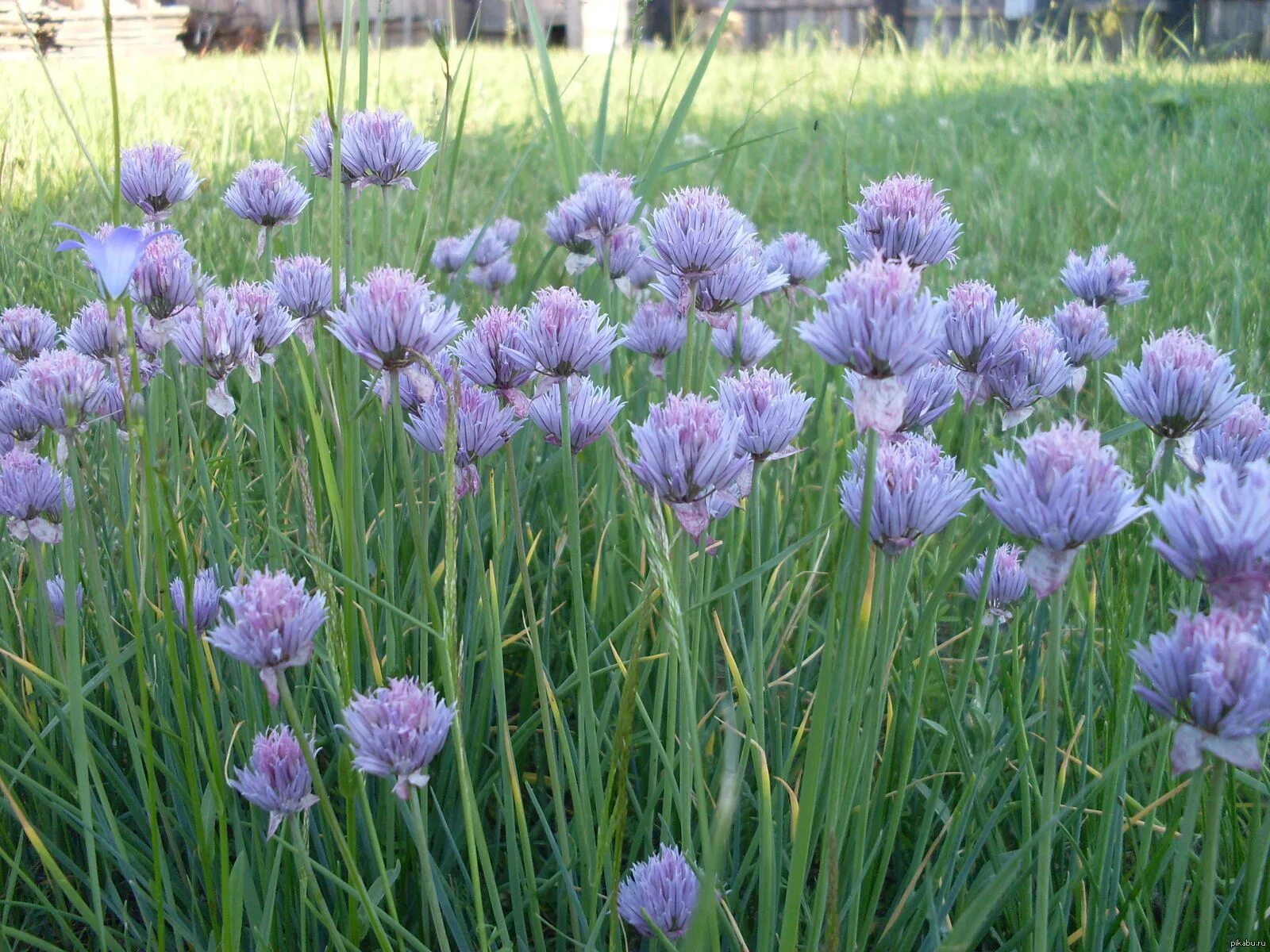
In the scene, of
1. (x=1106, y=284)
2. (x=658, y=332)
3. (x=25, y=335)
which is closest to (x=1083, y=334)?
(x=1106, y=284)

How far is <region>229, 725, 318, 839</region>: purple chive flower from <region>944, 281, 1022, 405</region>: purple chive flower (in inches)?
22.8

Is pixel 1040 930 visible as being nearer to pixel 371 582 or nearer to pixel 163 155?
pixel 371 582

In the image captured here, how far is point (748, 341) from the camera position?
1.32m

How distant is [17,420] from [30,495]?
0.12m

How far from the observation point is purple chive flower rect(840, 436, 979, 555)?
677 millimetres

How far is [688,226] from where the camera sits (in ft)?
2.85

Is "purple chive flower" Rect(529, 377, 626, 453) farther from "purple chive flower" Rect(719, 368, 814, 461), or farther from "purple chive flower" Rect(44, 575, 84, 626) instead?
"purple chive flower" Rect(44, 575, 84, 626)

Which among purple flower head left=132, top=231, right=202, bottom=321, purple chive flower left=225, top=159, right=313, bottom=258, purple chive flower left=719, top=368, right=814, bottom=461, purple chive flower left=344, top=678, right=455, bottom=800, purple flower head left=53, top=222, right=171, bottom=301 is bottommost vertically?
purple chive flower left=344, top=678, right=455, bottom=800

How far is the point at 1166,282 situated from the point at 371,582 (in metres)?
2.09

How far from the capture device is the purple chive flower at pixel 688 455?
2.19 ft

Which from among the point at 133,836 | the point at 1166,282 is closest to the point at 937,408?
the point at 133,836

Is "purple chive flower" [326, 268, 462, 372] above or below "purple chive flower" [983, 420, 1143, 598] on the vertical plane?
above

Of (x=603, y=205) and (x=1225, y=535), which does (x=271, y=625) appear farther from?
(x=603, y=205)


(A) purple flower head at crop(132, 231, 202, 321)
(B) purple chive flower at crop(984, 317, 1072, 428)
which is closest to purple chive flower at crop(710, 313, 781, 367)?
(B) purple chive flower at crop(984, 317, 1072, 428)
